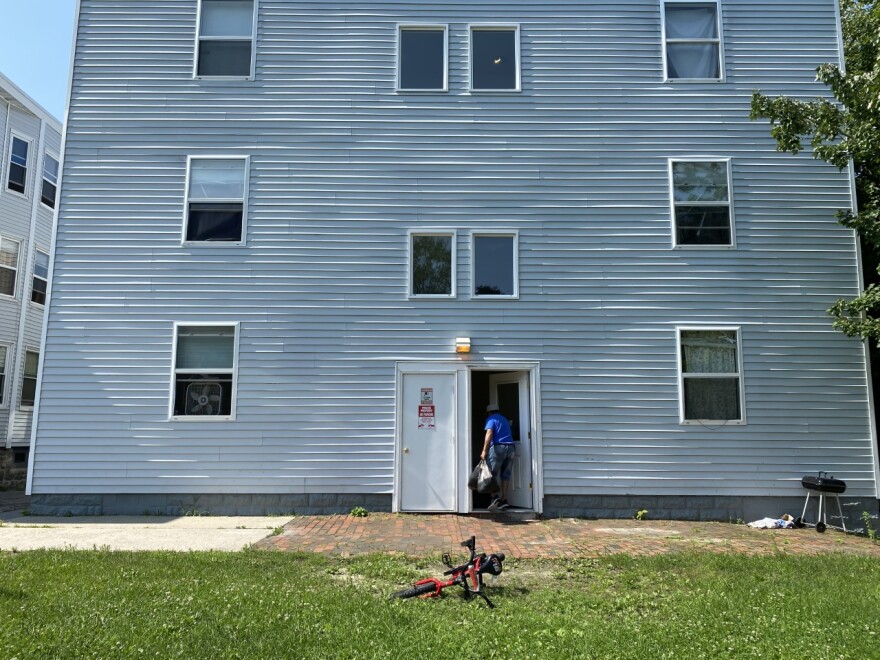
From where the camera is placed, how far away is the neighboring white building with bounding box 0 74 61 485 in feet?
56.6

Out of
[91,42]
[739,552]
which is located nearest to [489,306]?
[739,552]

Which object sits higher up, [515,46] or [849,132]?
[515,46]

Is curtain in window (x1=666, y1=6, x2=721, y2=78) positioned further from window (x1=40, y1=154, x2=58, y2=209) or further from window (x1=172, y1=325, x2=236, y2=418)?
window (x1=40, y1=154, x2=58, y2=209)

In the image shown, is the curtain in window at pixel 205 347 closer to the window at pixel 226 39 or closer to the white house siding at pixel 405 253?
the white house siding at pixel 405 253

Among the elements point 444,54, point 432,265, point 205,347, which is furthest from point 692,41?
point 205,347

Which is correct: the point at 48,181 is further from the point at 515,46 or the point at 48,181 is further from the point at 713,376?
the point at 713,376

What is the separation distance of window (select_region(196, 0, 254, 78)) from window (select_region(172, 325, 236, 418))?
4214mm

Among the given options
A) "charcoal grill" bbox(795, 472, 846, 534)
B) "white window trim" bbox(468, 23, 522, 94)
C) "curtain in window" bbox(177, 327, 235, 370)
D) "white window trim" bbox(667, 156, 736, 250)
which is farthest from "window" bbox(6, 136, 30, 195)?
"charcoal grill" bbox(795, 472, 846, 534)

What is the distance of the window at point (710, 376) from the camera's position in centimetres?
1026

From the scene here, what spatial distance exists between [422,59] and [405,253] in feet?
10.8

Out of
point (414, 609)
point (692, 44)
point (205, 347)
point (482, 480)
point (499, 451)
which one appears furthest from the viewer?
point (692, 44)

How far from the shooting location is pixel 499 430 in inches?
396

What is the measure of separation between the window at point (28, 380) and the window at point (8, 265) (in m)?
1.76

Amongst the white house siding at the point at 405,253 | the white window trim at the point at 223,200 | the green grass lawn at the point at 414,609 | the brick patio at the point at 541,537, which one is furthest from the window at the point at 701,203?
the white window trim at the point at 223,200
